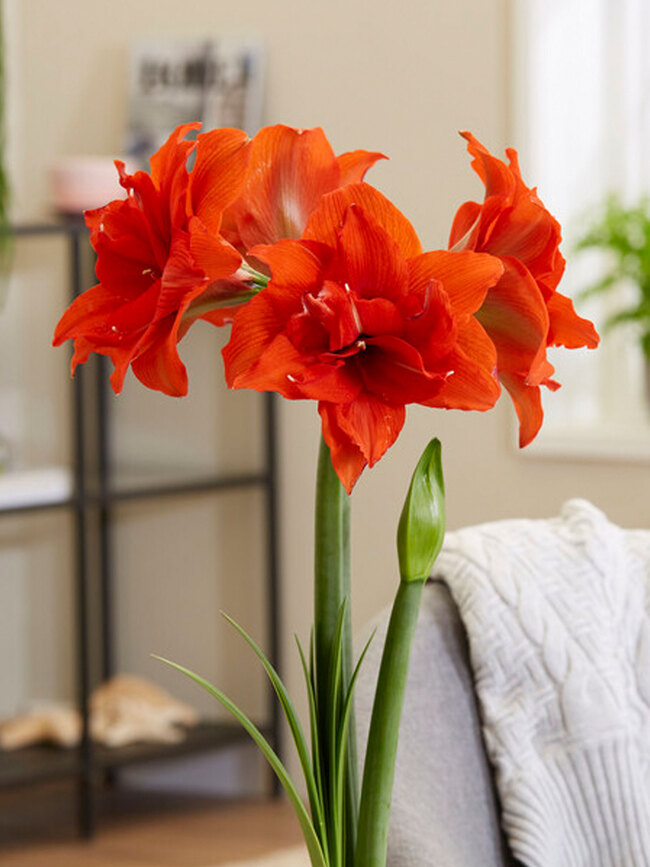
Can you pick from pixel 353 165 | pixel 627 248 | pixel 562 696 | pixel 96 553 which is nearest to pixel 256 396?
pixel 96 553

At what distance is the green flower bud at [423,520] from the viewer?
0.71 m

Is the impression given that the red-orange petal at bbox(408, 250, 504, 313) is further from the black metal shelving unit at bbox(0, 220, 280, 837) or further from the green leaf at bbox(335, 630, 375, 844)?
the black metal shelving unit at bbox(0, 220, 280, 837)

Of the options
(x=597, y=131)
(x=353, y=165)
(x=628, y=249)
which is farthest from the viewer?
(x=597, y=131)

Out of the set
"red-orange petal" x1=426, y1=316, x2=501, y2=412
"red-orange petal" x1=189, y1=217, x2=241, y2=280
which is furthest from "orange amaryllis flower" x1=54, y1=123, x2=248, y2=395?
"red-orange petal" x1=426, y1=316, x2=501, y2=412

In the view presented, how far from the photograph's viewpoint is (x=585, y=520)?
5.03 feet

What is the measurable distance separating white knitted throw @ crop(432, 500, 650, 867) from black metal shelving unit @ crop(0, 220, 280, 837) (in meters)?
1.57

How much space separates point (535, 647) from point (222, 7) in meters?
2.06

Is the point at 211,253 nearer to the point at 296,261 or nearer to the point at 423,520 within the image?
the point at 296,261

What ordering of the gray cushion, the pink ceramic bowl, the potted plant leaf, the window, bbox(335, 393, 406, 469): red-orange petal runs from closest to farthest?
bbox(335, 393, 406, 469): red-orange petal < the gray cushion < the potted plant leaf < the window < the pink ceramic bowl

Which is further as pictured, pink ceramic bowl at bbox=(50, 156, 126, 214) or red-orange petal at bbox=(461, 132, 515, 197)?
pink ceramic bowl at bbox=(50, 156, 126, 214)

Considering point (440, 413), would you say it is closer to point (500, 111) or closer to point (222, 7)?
point (500, 111)

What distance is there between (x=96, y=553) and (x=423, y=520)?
2.64 m

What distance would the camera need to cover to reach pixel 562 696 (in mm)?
1402

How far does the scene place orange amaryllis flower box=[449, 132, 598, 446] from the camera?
73 cm
